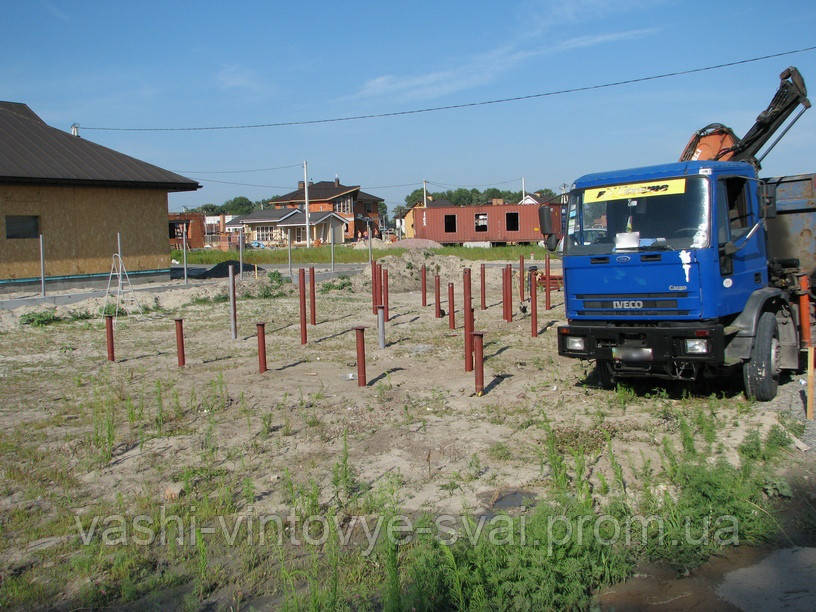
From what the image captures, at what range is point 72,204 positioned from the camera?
23109mm

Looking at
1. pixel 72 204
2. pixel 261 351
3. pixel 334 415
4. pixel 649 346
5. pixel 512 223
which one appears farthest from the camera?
pixel 512 223

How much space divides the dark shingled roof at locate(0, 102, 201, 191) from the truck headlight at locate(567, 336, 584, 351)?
18.7 meters

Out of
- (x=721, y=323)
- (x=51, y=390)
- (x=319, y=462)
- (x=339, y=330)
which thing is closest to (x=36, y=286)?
(x=339, y=330)

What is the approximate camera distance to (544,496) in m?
5.72

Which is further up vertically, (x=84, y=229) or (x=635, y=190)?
(x=84, y=229)

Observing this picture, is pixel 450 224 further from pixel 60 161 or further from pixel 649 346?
pixel 649 346

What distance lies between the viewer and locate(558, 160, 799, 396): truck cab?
301 inches

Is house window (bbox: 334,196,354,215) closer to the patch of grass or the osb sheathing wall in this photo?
the osb sheathing wall

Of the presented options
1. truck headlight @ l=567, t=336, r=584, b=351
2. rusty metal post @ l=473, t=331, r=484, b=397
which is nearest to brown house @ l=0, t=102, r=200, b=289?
rusty metal post @ l=473, t=331, r=484, b=397

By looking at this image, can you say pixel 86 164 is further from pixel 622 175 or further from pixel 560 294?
pixel 622 175

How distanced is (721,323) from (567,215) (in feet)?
7.10

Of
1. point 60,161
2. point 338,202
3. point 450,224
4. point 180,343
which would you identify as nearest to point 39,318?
point 180,343

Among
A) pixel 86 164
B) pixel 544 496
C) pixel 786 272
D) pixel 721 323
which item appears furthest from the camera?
pixel 86 164

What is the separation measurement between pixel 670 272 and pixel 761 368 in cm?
163
